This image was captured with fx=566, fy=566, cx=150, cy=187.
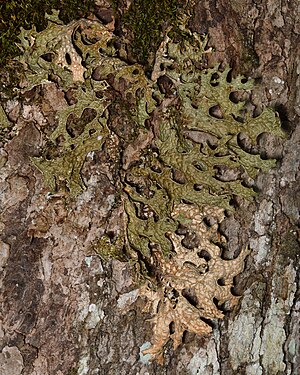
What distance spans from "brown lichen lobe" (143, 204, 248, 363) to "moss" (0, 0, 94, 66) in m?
0.64

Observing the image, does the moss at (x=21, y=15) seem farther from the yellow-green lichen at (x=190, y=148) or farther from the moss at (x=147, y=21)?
the yellow-green lichen at (x=190, y=148)

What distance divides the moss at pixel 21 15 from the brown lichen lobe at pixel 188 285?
640mm

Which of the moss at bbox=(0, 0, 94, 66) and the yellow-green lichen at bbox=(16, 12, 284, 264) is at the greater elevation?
the moss at bbox=(0, 0, 94, 66)

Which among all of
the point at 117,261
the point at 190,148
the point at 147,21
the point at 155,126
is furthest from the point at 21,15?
the point at 117,261

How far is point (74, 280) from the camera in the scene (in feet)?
5.19

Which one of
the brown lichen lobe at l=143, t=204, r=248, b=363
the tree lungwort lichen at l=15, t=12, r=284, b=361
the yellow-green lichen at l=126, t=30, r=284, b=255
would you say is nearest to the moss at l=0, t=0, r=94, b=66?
the tree lungwort lichen at l=15, t=12, r=284, b=361

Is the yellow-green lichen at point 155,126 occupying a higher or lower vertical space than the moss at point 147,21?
lower

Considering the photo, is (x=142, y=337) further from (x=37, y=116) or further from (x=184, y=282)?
(x=37, y=116)

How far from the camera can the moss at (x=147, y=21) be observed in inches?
62.4

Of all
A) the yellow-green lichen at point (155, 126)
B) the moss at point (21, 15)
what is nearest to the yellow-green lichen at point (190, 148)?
the yellow-green lichen at point (155, 126)

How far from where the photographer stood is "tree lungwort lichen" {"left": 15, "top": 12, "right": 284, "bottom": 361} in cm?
155

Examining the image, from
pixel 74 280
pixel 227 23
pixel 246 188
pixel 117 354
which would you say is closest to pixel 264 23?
pixel 227 23

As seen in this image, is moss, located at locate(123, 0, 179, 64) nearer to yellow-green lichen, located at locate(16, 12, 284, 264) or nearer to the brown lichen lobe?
yellow-green lichen, located at locate(16, 12, 284, 264)

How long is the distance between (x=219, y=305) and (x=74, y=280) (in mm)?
435
